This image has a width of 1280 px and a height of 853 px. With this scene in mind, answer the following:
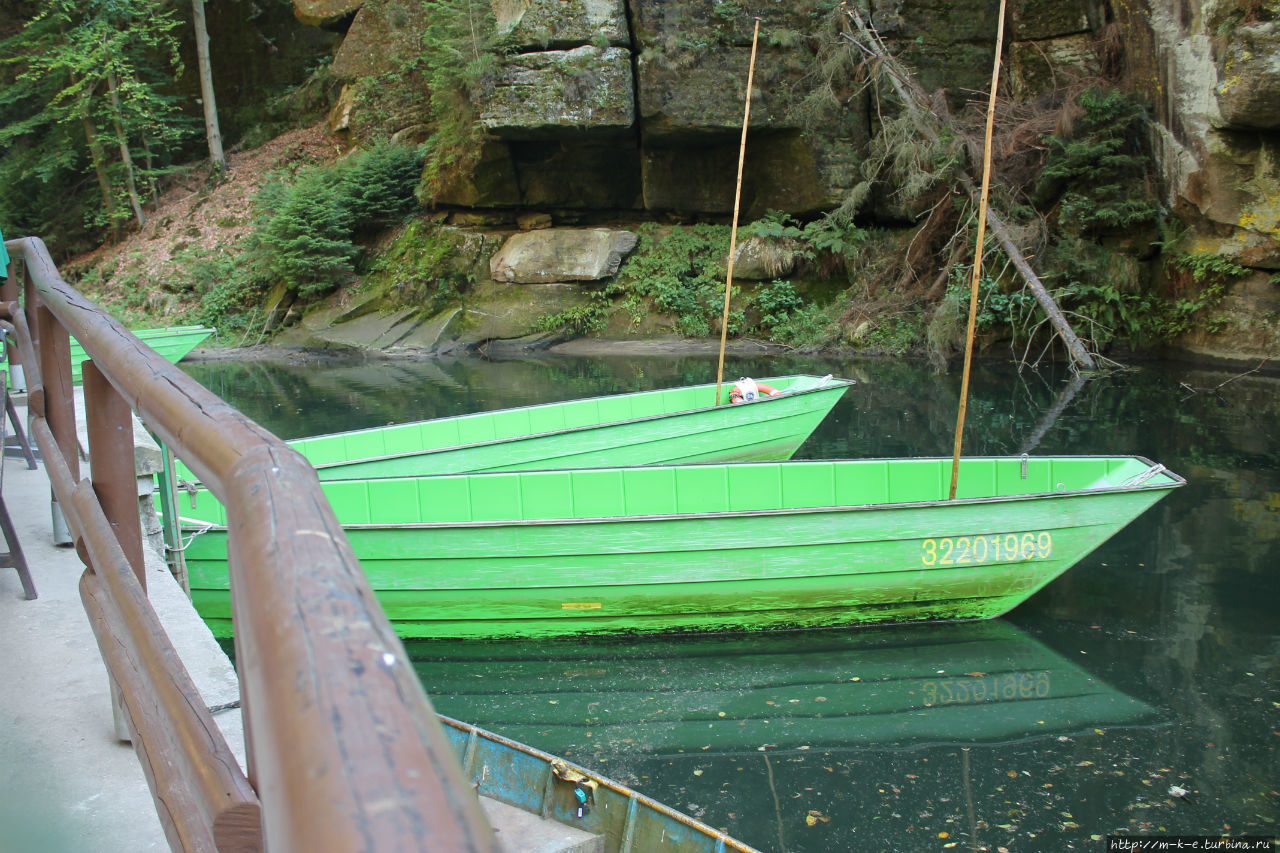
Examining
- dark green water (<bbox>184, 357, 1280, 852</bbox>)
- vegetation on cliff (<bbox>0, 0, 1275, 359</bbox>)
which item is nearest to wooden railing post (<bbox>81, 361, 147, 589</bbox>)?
dark green water (<bbox>184, 357, 1280, 852</bbox>)

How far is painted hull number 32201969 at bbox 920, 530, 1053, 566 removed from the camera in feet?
18.3

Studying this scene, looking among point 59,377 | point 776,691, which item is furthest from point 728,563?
point 59,377

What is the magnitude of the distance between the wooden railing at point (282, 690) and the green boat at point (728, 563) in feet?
13.8

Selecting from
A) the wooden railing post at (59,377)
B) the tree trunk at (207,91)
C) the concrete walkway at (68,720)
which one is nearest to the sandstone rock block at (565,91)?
the tree trunk at (207,91)

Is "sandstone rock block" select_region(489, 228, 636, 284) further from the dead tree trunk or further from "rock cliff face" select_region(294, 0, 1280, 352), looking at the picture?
the dead tree trunk

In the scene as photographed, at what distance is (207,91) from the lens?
21.5 meters

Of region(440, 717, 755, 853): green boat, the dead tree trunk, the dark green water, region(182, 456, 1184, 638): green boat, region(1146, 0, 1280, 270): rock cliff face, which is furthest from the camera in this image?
the dead tree trunk

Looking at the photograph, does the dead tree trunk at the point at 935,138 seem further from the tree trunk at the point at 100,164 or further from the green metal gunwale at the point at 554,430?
the tree trunk at the point at 100,164

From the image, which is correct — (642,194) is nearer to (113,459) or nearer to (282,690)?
(113,459)

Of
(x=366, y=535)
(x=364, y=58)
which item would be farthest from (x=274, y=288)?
(x=366, y=535)

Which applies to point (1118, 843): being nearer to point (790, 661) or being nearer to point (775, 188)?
point (790, 661)

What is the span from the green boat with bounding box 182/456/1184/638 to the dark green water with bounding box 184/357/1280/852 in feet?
0.55

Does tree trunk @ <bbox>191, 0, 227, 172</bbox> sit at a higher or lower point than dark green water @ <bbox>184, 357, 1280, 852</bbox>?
higher

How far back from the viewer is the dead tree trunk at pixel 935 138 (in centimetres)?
1275
